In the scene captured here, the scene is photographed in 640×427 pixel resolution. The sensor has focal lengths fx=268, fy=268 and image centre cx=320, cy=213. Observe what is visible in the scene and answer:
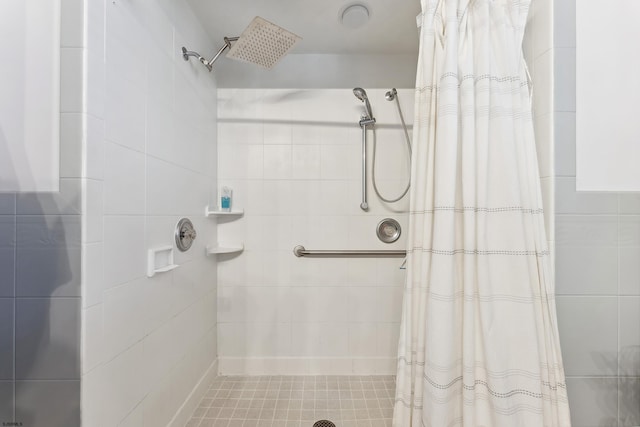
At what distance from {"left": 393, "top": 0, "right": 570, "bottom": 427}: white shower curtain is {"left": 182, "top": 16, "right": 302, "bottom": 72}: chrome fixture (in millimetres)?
636

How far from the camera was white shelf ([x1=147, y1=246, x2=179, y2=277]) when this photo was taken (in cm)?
101

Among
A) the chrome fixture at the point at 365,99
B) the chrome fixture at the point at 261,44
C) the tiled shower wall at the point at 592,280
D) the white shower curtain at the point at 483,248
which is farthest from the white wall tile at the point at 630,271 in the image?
the chrome fixture at the point at 261,44

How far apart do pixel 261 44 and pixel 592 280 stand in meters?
1.59

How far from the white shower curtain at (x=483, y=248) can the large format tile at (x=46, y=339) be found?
1.02 m

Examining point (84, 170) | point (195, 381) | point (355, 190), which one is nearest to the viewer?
point (84, 170)

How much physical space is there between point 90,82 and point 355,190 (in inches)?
52.2

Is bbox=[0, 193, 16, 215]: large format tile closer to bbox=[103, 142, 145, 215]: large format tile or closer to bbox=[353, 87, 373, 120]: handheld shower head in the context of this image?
bbox=[103, 142, 145, 215]: large format tile

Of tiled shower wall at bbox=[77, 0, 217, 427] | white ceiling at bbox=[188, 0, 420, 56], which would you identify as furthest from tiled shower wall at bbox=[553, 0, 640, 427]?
tiled shower wall at bbox=[77, 0, 217, 427]

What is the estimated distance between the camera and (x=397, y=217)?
1.73 meters

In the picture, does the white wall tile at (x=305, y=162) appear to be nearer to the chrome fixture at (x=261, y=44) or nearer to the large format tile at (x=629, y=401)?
the chrome fixture at (x=261, y=44)

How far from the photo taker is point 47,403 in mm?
701

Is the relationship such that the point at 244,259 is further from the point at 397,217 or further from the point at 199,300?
the point at 397,217

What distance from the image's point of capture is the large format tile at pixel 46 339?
695 millimetres

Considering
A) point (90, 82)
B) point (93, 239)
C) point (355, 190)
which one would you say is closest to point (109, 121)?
point (90, 82)
